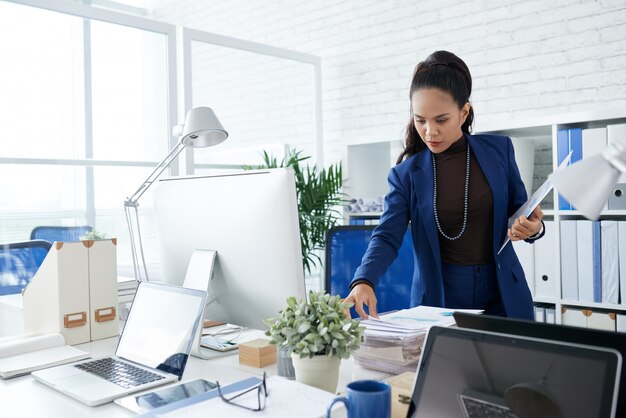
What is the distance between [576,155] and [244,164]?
2.39m

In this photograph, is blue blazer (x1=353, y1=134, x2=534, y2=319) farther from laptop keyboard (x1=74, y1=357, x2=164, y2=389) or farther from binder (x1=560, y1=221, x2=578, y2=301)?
binder (x1=560, y1=221, x2=578, y2=301)

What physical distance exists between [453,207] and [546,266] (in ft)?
4.18

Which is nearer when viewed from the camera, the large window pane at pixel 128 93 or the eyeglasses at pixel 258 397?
the eyeglasses at pixel 258 397

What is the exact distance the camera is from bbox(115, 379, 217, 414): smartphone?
1119 mm

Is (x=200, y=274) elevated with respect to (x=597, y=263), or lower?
elevated

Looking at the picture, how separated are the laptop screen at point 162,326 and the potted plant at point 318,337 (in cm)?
27

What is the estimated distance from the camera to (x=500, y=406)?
771mm

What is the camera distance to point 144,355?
141 cm

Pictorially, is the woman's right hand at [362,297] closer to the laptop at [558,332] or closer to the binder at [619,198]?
the laptop at [558,332]

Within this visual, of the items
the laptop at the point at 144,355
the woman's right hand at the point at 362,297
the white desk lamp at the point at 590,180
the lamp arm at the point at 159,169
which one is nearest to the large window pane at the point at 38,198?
the lamp arm at the point at 159,169

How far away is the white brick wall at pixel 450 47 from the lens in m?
3.06

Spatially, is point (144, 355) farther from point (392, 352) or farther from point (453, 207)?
point (453, 207)

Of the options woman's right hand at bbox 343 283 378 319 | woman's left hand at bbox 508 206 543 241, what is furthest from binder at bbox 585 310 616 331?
woman's right hand at bbox 343 283 378 319

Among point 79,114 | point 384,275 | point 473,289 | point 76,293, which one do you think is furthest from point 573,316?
point 79,114
